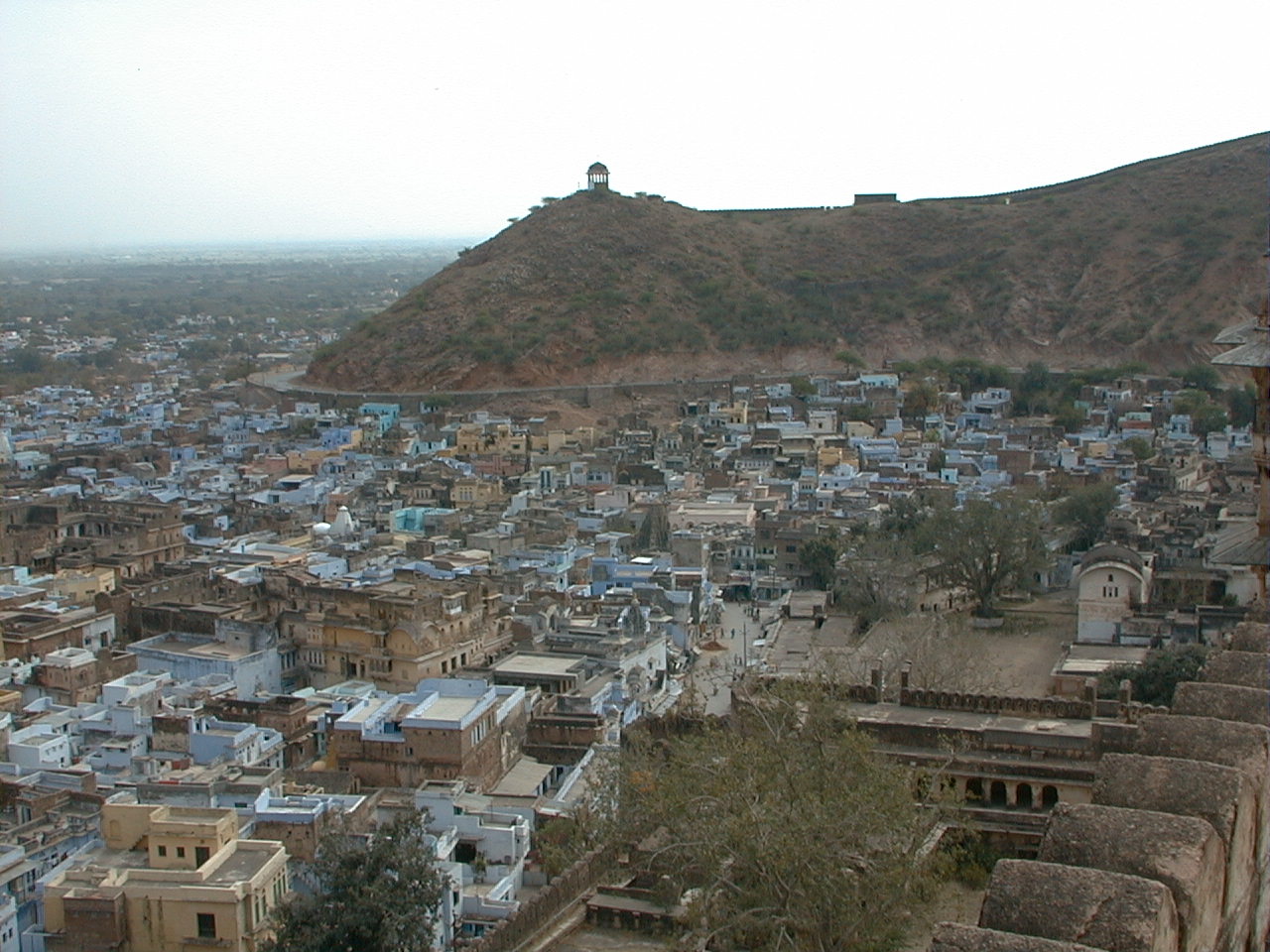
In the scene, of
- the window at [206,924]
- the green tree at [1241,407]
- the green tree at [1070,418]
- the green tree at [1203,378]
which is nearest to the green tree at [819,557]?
the window at [206,924]

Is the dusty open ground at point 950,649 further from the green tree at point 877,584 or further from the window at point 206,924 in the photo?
the window at point 206,924

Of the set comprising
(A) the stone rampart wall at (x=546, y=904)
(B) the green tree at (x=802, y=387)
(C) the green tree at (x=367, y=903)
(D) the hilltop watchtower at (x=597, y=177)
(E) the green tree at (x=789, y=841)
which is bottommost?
(B) the green tree at (x=802, y=387)

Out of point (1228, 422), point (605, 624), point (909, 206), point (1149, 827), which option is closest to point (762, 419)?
point (1228, 422)

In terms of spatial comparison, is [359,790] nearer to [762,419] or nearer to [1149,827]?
[1149,827]

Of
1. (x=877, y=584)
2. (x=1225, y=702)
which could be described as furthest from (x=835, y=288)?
(x=1225, y=702)

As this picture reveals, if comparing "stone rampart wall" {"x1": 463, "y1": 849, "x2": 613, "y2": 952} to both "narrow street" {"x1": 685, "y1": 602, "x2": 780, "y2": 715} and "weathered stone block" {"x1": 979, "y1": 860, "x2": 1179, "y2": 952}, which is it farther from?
"narrow street" {"x1": 685, "y1": 602, "x2": 780, "y2": 715}

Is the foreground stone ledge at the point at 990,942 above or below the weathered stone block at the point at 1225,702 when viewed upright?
below
